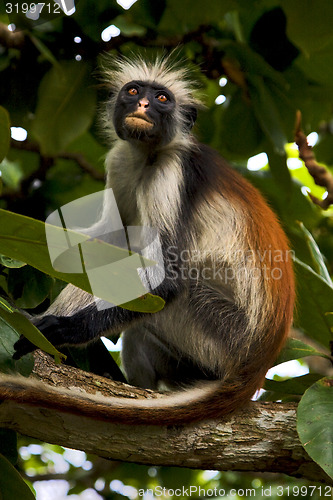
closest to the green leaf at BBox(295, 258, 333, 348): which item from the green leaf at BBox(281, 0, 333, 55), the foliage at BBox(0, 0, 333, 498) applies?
the foliage at BBox(0, 0, 333, 498)

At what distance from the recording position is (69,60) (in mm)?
4195

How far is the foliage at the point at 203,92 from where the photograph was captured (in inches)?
144

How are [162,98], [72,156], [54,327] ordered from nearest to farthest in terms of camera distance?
[54,327], [162,98], [72,156]

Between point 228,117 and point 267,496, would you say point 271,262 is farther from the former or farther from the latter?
point 267,496

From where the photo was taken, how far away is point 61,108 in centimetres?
405

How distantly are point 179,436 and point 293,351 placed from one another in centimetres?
101

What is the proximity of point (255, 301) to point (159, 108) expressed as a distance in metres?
1.61

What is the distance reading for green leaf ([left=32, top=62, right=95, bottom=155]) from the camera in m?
3.92

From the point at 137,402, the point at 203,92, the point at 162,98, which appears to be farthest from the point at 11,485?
the point at 203,92

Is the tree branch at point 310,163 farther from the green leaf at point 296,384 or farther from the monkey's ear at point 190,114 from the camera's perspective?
the green leaf at point 296,384

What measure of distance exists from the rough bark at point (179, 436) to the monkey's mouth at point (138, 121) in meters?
1.91

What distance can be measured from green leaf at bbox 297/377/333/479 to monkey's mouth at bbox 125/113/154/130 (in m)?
2.16

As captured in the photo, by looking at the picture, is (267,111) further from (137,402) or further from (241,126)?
(137,402)

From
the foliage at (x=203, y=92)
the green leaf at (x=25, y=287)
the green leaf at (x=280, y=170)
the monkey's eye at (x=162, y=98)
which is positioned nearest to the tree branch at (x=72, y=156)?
the foliage at (x=203, y=92)
